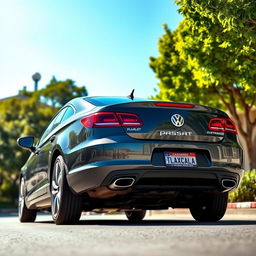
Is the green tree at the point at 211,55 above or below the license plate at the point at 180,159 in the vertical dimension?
above

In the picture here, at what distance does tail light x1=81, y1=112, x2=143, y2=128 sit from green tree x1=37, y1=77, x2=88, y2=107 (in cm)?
4967

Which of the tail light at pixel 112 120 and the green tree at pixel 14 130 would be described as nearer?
the tail light at pixel 112 120

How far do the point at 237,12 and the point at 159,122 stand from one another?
5283mm

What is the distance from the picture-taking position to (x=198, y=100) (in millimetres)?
21859

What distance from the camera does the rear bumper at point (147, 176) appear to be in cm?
629

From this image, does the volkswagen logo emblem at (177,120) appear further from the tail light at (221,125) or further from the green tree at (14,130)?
the green tree at (14,130)

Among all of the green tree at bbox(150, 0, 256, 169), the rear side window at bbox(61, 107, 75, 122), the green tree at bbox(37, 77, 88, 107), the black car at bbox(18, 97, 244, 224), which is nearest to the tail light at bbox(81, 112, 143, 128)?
the black car at bbox(18, 97, 244, 224)

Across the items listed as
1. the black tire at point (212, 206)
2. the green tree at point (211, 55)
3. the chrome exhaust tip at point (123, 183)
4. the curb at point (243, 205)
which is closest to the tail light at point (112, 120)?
the chrome exhaust tip at point (123, 183)

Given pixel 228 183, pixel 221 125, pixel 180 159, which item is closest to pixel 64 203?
pixel 180 159

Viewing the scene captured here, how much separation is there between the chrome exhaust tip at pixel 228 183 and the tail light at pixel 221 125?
630mm

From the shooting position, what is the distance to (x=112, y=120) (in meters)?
6.43

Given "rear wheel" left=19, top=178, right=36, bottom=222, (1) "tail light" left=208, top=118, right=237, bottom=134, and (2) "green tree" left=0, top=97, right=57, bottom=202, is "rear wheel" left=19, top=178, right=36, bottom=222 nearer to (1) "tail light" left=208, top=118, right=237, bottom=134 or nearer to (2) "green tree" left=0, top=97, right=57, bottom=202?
(1) "tail light" left=208, top=118, right=237, bottom=134

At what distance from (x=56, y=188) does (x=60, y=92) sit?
49.8 metres

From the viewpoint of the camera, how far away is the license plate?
6.44 m
